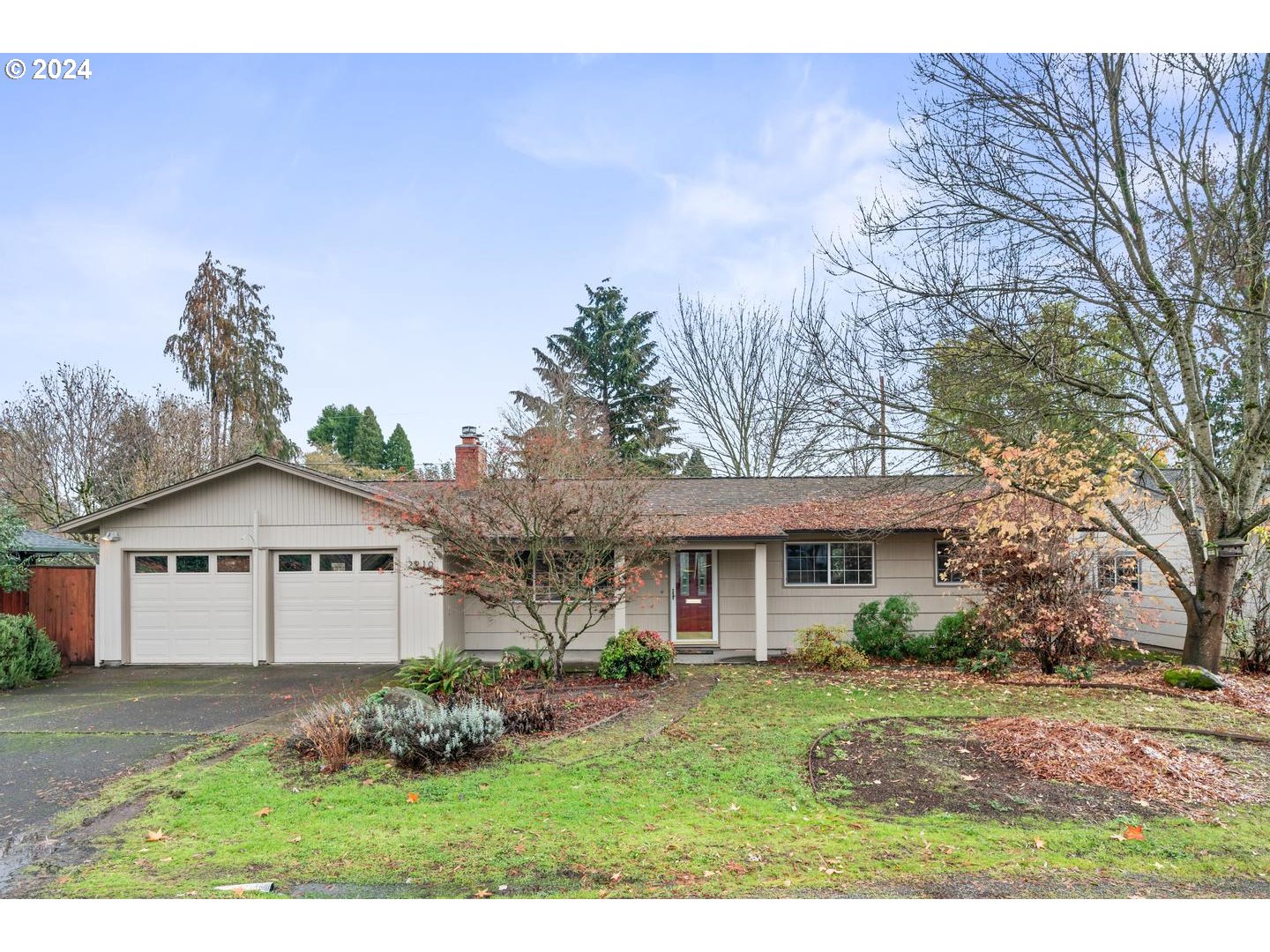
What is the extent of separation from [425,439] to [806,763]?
3446 cm

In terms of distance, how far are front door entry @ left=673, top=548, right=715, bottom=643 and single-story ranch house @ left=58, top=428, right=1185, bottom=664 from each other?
2cm

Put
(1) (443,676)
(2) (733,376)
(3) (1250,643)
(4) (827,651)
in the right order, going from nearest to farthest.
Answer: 1. (1) (443,676)
2. (3) (1250,643)
3. (4) (827,651)
4. (2) (733,376)

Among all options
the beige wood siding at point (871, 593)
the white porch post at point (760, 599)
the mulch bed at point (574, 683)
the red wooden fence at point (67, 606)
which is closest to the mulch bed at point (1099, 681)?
the white porch post at point (760, 599)

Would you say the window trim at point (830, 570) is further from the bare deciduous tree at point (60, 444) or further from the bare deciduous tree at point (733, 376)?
the bare deciduous tree at point (60, 444)

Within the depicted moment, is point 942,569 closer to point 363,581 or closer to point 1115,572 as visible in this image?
point 1115,572

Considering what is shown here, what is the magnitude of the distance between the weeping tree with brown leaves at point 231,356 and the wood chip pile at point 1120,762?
26.8 meters

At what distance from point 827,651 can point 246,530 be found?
10797mm

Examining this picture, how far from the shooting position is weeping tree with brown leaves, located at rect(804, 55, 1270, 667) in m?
9.09

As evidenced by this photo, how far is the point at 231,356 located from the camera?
27.5 metres

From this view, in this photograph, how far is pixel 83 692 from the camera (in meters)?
10.4

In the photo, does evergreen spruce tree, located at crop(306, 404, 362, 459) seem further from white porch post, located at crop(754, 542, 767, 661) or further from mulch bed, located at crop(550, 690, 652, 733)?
mulch bed, located at crop(550, 690, 652, 733)

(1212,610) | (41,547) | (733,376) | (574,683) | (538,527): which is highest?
(733,376)

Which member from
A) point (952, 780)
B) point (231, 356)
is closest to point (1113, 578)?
point (952, 780)
